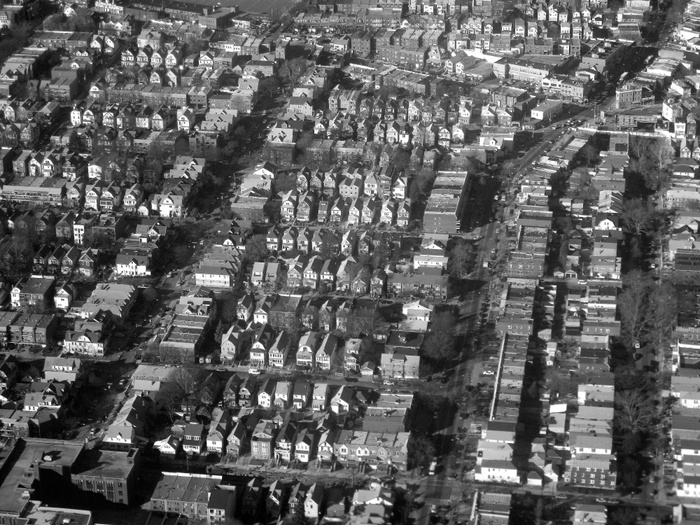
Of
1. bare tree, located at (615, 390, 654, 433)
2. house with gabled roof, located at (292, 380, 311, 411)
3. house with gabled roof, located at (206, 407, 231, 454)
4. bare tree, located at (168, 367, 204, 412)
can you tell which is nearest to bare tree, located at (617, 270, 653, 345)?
bare tree, located at (615, 390, 654, 433)

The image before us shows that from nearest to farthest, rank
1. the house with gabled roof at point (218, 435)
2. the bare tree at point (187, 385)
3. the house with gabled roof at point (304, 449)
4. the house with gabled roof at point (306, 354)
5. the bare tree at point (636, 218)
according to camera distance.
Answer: the house with gabled roof at point (304, 449)
the house with gabled roof at point (218, 435)
the bare tree at point (187, 385)
the house with gabled roof at point (306, 354)
the bare tree at point (636, 218)

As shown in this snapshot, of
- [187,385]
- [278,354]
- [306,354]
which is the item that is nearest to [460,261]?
[306,354]

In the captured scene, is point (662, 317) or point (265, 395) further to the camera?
point (662, 317)

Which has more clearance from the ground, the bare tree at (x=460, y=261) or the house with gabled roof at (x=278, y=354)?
the bare tree at (x=460, y=261)

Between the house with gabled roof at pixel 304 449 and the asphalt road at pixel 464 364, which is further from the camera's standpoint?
the house with gabled roof at pixel 304 449

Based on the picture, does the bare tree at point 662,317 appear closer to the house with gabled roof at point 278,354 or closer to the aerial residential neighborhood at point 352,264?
the aerial residential neighborhood at point 352,264

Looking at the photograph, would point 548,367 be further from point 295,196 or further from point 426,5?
point 426,5

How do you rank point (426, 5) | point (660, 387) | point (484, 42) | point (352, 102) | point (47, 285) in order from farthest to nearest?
point (426, 5) → point (484, 42) → point (352, 102) → point (47, 285) → point (660, 387)

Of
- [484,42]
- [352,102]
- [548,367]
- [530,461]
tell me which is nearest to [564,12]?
[484,42]

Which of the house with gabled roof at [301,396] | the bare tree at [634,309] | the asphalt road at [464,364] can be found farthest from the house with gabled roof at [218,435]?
the bare tree at [634,309]

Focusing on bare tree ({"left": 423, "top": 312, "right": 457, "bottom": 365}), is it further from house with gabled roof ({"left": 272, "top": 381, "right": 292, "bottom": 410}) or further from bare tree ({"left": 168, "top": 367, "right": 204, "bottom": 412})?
bare tree ({"left": 168, "top": 367, "right": 204, "bottom": 412})

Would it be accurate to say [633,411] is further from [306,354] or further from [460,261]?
[460,261]
